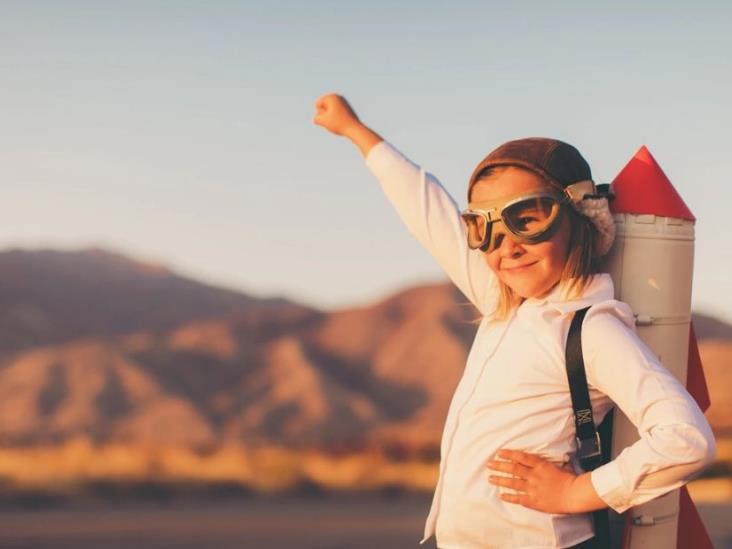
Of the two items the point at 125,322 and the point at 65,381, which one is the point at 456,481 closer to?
the point at 65,381

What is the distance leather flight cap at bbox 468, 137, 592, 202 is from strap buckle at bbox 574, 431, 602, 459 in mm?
542

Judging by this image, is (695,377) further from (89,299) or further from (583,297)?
(89,299)

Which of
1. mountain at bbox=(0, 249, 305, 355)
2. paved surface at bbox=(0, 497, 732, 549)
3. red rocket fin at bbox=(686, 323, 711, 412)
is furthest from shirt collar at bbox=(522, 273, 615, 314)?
mountain at bbox=(0, 249, 305, 355)

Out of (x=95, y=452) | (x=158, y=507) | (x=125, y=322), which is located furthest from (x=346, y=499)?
(x=125, y=322)

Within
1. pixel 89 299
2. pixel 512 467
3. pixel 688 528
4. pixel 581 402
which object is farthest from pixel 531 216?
pixel 89 299

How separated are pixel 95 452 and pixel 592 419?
1086 centimetres

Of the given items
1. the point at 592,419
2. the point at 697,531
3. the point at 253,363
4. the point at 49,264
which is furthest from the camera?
the point at 49,264

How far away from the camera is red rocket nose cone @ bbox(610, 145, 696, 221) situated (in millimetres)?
2457

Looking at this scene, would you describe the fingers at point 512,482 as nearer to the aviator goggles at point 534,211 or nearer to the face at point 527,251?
the face at point 527,251

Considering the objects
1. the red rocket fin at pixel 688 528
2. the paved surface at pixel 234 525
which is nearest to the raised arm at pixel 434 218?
the red rocket fin at pixel 688 528

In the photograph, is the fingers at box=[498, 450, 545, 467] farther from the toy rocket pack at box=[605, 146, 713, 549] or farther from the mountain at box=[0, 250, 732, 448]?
the mountain at box=[0, 250, 732, 448]

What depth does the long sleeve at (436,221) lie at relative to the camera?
2680 mm

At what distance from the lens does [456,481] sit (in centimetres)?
236

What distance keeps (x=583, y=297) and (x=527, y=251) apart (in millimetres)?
163
